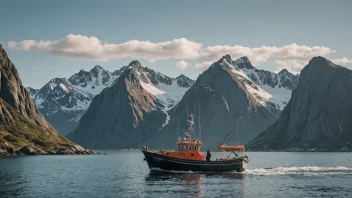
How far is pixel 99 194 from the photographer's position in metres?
67.4

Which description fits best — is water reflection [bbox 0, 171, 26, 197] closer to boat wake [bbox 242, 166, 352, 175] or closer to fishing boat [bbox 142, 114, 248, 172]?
fishing boat [bbox 142, 114, 248, 172]

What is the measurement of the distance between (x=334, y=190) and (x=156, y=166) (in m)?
42.9

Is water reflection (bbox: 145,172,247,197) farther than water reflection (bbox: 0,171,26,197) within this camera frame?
Yes

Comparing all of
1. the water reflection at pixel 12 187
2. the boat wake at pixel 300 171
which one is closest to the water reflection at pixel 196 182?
the boat wake at pixel 300 171

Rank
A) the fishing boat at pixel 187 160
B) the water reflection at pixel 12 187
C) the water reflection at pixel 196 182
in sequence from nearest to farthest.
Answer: the water reflection at pixel 12 187
the water reflection at pixel 196 182
the fishing boat at pixel 187 160

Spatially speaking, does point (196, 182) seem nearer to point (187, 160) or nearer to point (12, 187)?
point (187, 160)

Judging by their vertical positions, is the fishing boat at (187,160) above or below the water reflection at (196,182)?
above

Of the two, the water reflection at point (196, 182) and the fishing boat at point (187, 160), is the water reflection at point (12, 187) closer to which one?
the water reflection at point (196, 182)

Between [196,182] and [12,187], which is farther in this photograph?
[196,182]

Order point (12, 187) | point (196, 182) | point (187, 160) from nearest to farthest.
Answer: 1. point (12, 187)
2. point (196, 182)
3. point (187, 160)

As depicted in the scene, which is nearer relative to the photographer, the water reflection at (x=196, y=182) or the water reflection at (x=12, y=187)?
the water reflection at (x=12, y=187)

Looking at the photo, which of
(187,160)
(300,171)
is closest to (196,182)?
(187,160)

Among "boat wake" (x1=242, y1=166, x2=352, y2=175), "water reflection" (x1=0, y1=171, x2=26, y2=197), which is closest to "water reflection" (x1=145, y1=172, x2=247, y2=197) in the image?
"boat wake" (x1=242, y1=166, x2=352, y2=175)

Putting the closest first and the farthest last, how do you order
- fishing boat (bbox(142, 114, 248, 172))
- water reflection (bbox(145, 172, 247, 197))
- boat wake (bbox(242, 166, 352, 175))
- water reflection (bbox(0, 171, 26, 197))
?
water reflection (bbox(0, 171, 26, 197))
water reflection (bbox(145, 172, 247, 197))
fishing boat (bbox(142, 114, 248, 172))
boat wake (bbox(242, 166, 352, 175))
